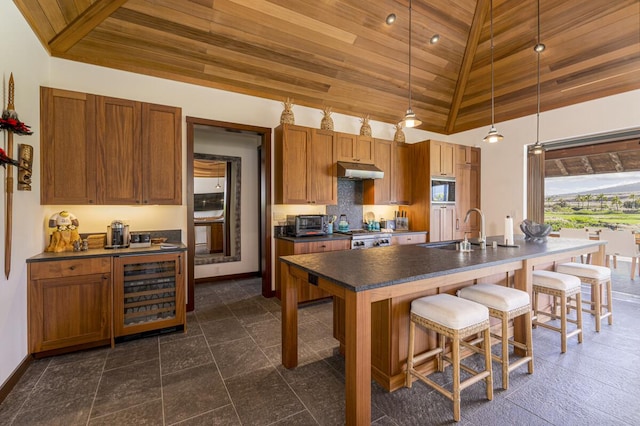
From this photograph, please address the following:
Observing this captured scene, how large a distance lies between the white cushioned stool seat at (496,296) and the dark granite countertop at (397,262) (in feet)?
0.77

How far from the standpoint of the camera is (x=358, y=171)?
171 inches

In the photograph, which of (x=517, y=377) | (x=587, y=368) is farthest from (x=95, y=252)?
(x=587, y=368)

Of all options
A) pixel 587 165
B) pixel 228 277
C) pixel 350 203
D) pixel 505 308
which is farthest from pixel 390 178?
pixel 228 277

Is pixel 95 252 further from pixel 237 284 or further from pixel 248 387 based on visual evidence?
pixel 237 284

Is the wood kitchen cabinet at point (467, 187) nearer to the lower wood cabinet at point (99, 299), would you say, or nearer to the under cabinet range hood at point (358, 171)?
the under cabinet range hood at point (358, 171)

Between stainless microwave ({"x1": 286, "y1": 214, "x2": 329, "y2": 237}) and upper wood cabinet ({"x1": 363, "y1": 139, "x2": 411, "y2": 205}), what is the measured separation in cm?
108

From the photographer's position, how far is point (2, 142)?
6.98ft

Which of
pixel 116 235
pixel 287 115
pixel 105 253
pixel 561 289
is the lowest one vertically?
pixel 561 289

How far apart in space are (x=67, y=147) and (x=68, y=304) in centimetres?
149

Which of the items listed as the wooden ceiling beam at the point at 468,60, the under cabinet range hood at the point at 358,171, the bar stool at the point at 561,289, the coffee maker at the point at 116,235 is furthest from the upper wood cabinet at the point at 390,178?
the coffee maker at the point at 116,235

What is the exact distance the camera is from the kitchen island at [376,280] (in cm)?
157

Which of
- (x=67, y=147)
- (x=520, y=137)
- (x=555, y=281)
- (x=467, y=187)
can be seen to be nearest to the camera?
(x=555, y=281)

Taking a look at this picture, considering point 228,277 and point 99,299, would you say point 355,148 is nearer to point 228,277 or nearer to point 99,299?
point 228,277

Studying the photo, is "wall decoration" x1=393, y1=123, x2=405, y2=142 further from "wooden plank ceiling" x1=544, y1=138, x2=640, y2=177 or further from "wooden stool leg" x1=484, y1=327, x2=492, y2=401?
"wooden stool leg" x1=484, y1=327, x2=492, y2=401
